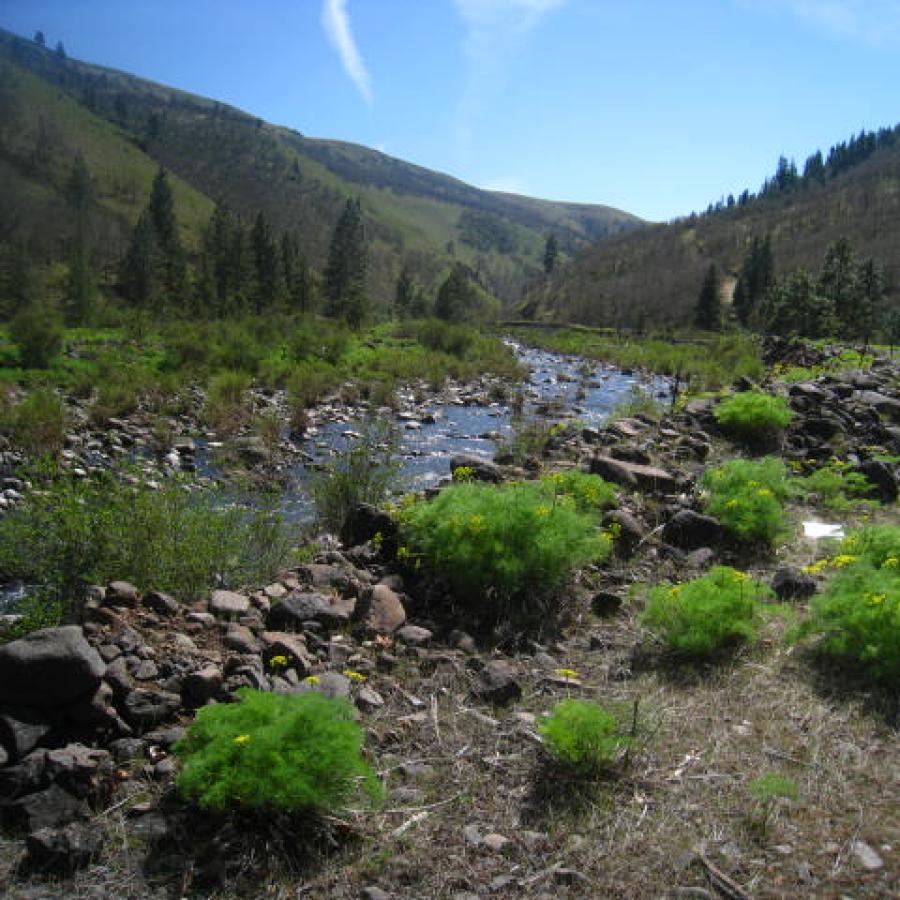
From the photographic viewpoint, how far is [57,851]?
3.15m

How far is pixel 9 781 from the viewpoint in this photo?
348cm

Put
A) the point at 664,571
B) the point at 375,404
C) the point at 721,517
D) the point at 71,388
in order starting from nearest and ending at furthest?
the point at 664,571 → the point at 721,517 → the point at 71,388 → the point at 375,404

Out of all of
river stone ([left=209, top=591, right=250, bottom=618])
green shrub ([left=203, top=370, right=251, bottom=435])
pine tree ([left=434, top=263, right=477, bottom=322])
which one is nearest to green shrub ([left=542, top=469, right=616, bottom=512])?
river stone ([left=209, top=591, right=250, bottom=618])

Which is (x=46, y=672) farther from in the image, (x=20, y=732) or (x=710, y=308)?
(x=710, y=308)

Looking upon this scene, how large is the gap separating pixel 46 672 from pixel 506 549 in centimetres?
336

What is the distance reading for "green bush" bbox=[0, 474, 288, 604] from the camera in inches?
217

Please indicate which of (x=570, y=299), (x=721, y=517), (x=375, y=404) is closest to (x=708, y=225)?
(x=570, y=299)

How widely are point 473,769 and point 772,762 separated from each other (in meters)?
1.70

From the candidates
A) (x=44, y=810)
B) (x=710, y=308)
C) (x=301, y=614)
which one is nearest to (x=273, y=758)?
(x=44, y=810)

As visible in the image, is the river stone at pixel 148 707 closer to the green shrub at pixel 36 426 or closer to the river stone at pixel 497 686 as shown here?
the river stone at pixel 497 686

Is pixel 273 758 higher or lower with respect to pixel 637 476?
lower

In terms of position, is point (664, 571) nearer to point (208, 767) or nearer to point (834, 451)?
point (208, 767)

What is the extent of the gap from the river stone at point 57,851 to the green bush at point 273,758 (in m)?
0.50

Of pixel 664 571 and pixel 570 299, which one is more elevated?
pixel 570 299
